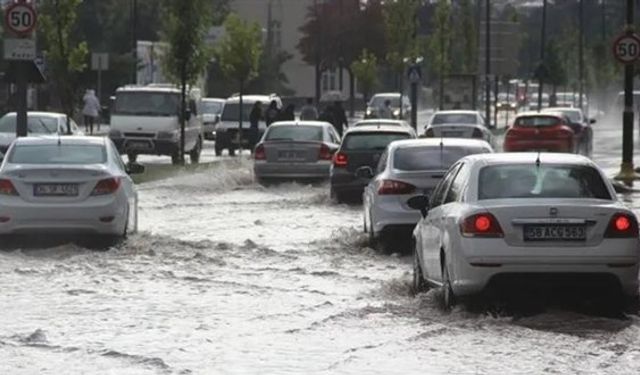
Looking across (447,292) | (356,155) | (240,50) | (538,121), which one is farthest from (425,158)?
(240,50)

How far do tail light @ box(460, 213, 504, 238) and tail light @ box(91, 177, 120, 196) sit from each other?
795 centimetres

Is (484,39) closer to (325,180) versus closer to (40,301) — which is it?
(325,180)

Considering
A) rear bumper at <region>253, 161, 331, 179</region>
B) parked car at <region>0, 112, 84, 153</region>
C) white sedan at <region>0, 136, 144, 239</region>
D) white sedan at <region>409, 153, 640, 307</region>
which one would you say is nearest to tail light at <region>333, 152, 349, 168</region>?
rear bumper at <region>253, 161, 331, 179</region>

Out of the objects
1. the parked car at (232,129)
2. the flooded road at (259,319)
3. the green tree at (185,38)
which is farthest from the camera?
the parked car at (232,129)

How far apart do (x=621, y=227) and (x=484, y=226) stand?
110 centimetres

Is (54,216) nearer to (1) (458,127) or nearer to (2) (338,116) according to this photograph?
(1) (458,127)

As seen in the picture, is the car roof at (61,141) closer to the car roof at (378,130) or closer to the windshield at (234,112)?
the car roof at (378,130)

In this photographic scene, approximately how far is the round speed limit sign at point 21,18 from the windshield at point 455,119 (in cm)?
1910

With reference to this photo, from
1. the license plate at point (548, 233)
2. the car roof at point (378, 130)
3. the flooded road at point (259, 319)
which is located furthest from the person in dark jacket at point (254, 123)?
the license plate at point (548, 233)

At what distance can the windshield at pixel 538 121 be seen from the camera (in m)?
46.1

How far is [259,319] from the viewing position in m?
15.0

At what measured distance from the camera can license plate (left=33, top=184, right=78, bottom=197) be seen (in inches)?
835

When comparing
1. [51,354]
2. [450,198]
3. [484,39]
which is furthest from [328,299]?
[484,39]

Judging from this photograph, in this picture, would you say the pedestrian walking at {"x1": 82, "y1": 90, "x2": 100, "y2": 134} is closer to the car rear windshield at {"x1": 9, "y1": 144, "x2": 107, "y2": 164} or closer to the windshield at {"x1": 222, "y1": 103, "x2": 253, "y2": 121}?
the windshield at {"x1": 222, "y1": 103, "x2": 253, "y2": 121}
